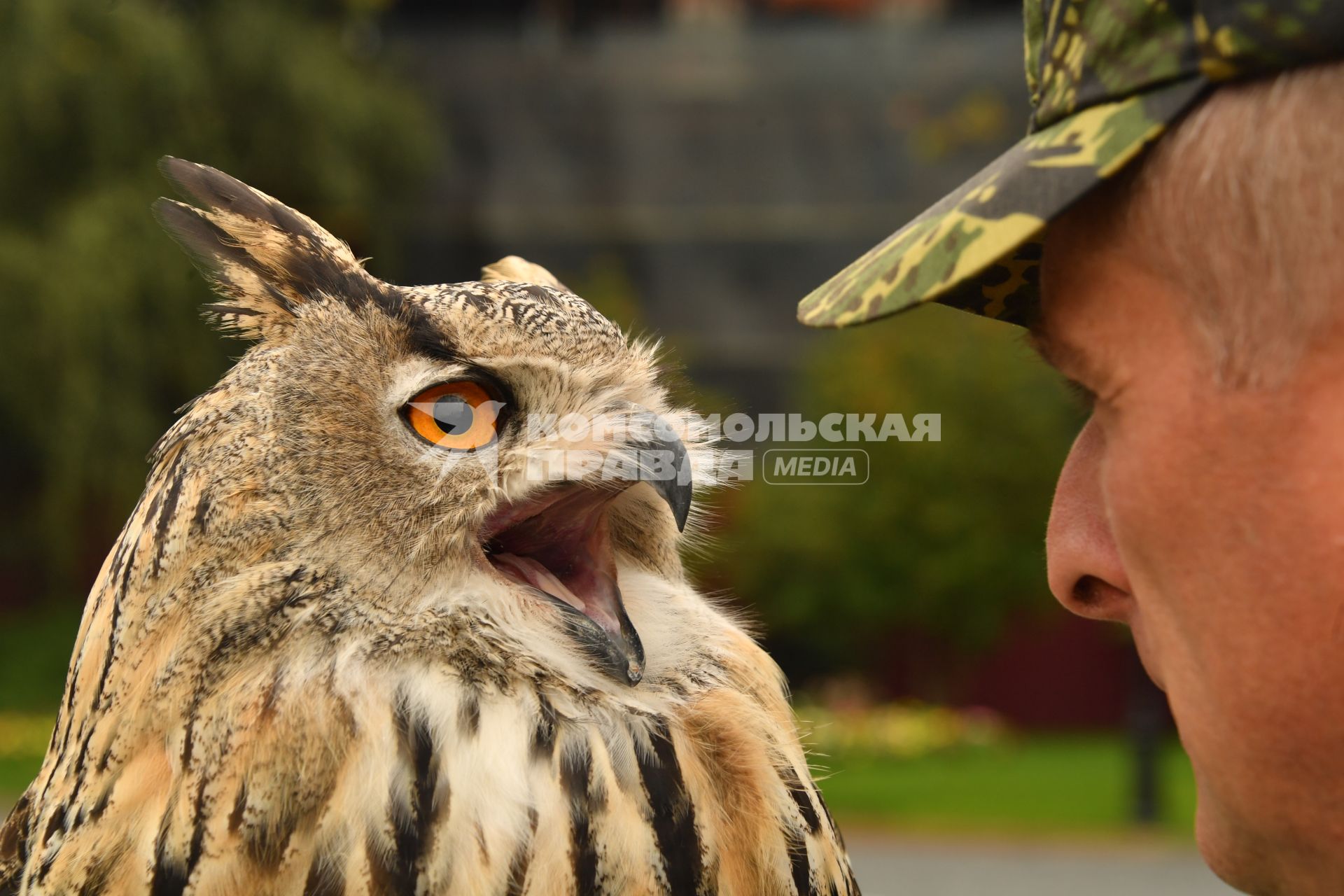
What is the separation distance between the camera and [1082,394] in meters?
1.32

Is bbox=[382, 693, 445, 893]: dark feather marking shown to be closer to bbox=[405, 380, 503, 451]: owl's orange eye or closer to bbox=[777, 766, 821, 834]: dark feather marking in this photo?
bbox=[405, 380, 503, 451]: owl's orange eye

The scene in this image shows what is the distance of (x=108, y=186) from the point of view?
13.2 metres

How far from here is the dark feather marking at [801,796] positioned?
72.2 inches

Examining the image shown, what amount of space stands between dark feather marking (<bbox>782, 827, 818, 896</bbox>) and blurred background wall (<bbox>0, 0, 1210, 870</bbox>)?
25.7 feet

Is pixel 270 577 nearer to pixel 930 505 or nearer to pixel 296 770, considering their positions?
pixel 296 770

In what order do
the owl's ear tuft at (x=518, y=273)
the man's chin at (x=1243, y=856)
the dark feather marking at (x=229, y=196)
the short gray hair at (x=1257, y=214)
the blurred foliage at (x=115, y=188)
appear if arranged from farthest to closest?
1. the blurred foliage at (x=115, y=188)
2. the owl's ear tuft at (x=518, y=273)
3. the dark feather marking at (x=229, y=196)
4. the man's chin at (x=1243, y=856)
5. the short gray hair at (x=1257, y=214)

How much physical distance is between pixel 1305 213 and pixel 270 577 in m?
1.27

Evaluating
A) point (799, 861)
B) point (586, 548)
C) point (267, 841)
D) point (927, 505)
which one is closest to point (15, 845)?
point (267, 841)

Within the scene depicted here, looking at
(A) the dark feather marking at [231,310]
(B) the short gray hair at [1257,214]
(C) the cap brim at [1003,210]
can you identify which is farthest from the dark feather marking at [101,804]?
(B) the short gray hair at [1257,214]

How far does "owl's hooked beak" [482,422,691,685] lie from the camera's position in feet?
5.79

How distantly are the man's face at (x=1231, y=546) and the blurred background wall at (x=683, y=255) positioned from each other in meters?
8.55

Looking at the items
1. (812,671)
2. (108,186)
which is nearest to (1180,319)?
(108,186)

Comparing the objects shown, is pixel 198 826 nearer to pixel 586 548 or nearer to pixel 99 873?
pixel 99 873

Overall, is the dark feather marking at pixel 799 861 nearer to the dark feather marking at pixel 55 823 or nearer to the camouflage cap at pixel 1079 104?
the camouflage cap at pixel 1079 104
